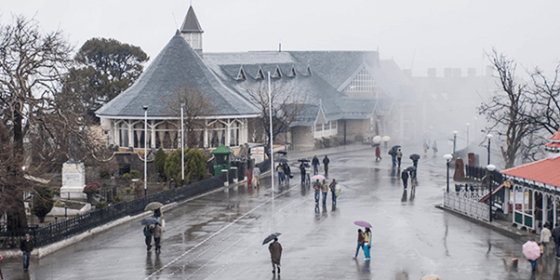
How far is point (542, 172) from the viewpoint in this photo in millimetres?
30047

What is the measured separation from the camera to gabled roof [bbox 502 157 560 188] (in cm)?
2866

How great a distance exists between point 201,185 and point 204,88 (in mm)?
→ 21432

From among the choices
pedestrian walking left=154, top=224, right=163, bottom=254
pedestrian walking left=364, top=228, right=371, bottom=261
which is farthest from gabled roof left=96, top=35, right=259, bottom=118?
pedestrian walking left=364, top=228, right=371, bottom=261

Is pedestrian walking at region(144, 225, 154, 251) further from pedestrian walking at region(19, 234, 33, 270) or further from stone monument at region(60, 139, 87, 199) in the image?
stone monument at region(60, 139, 87, 199)

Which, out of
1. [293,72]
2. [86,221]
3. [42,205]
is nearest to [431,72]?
[293,72]

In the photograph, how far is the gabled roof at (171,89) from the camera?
59031 mm

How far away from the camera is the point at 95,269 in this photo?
25.0 metres

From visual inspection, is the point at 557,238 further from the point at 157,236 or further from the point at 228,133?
the point at 228,133

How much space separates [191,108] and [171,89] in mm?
6040

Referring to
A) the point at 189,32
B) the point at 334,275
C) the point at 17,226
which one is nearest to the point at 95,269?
the point at 17,226

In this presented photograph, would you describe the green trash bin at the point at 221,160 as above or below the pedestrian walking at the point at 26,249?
above

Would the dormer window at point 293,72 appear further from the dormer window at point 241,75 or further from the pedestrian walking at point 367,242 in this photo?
the pedestrian walking at point 367,242

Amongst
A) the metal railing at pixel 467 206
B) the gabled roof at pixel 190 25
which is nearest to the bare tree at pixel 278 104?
the gabled roof at pixel 190 25

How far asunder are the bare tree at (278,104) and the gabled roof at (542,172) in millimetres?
29264
